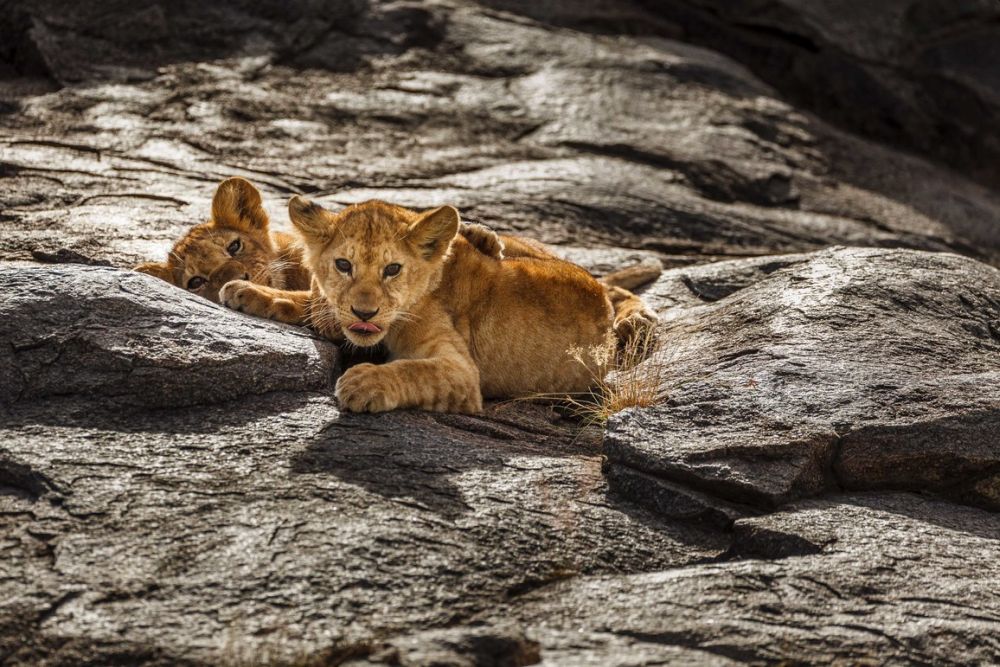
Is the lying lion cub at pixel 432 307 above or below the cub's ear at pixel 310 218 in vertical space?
below

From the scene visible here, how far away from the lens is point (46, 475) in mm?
4648

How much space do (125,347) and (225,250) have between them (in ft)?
5.39

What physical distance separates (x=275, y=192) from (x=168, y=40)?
10.8ft

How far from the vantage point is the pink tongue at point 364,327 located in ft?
18.8

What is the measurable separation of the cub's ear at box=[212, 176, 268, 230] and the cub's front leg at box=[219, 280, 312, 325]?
854 mm

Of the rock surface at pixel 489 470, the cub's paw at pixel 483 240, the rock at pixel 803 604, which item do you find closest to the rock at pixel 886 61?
the rock surface at pixel 489 470

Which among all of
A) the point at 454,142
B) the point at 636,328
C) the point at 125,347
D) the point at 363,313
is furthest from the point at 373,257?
the point at 454,142

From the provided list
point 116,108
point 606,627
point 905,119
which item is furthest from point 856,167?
point 606,627

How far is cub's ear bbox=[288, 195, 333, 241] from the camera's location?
6.02 metres

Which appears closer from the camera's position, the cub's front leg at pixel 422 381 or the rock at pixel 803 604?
the rock at pixel 803 604

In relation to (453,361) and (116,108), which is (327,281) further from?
(116,108)

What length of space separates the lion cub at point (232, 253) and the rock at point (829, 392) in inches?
83.1

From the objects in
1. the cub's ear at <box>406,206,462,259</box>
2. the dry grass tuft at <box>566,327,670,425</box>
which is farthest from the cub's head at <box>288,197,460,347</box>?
the dry grass tuft at <box>566,327,670,425</box>

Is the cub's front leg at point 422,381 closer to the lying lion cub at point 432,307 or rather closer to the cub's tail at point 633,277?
the lying lion cub at point 432,307
